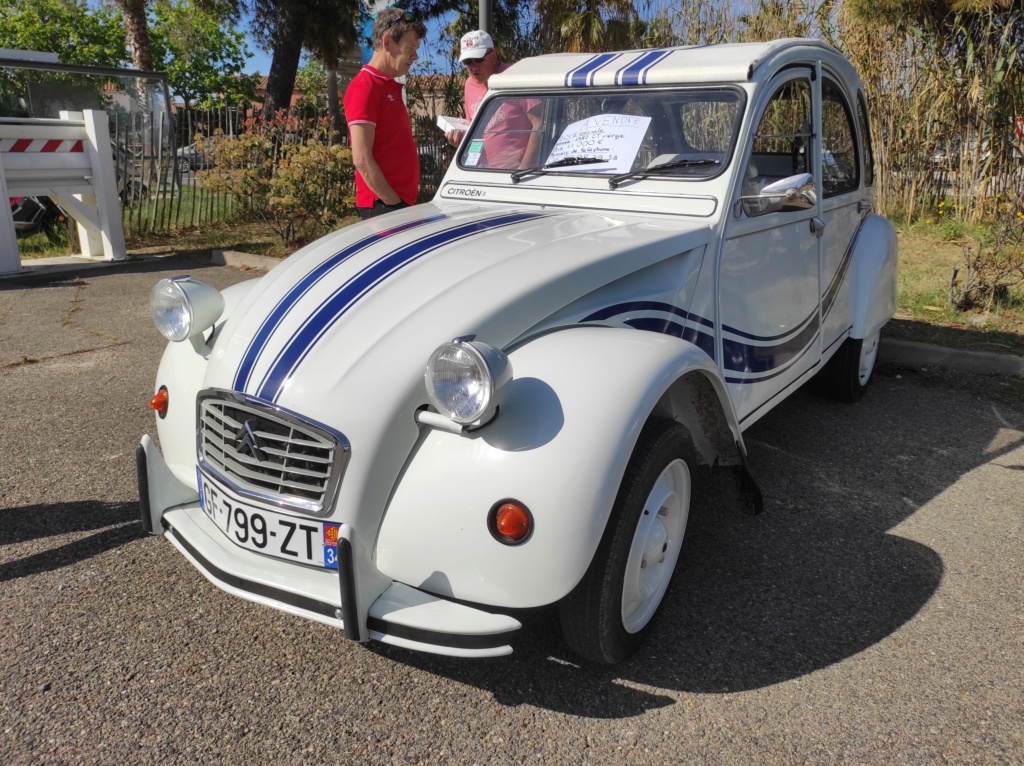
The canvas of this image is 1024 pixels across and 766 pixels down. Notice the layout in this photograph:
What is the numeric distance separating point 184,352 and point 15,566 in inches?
42.1

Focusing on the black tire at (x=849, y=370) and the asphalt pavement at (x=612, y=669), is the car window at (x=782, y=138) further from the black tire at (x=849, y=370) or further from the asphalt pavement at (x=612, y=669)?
the asphalt pavement at (x=612, y=669)

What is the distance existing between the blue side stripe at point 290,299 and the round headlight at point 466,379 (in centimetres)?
62

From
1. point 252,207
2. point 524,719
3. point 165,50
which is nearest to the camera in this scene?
point 524,719

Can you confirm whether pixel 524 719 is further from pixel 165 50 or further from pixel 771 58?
pixel 165 50

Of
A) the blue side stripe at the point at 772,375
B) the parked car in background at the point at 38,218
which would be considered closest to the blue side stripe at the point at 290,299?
the blue side stripe at the point at 772,375

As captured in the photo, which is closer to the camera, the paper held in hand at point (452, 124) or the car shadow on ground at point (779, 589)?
the car shadow on ground at point (779, 589)

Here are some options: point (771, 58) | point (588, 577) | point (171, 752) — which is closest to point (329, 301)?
point (588, 577)

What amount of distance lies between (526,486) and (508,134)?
2373 millimetres

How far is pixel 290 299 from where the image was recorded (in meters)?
2.68

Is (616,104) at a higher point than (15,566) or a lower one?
higher

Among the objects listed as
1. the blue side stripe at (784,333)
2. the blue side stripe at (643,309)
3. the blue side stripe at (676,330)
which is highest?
the blue side stripe at (643,309)

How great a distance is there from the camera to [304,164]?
29.6 ft

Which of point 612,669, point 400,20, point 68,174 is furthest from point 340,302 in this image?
point 68,174

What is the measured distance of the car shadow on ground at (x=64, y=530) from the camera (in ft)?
10.2
